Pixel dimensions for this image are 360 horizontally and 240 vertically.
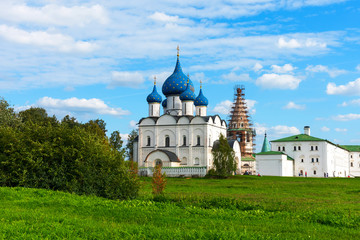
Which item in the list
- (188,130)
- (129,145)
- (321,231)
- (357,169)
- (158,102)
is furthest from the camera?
(357,169)

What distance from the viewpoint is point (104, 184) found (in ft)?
49.5

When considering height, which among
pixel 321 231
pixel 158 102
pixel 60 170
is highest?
pixel 158 102

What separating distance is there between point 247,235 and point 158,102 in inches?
1777

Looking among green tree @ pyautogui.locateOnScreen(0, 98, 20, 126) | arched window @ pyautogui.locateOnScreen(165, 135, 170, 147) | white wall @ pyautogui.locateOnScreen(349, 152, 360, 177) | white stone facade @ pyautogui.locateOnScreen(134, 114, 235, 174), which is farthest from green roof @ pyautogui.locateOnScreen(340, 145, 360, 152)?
green tree @ pyautogui.locateOnScreen(0, 98, 20, 126)

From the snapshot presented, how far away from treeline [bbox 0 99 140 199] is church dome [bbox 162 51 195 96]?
35.3m

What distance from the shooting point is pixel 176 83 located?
51.2 m

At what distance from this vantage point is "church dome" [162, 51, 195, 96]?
5119 cm

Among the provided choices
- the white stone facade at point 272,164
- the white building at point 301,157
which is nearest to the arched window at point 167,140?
the white building at point 301,157

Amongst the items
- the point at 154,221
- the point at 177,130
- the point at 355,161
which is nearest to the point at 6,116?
the point at 177,130

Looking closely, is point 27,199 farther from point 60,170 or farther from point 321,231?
point 321,231

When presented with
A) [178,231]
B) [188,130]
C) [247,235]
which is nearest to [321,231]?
[247,235]

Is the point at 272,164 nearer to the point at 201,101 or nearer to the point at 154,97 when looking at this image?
the point at 201,101

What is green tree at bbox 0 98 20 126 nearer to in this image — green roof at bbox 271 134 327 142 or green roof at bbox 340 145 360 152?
green roof at bbox 271 134 327 142

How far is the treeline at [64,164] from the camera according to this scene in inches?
591
